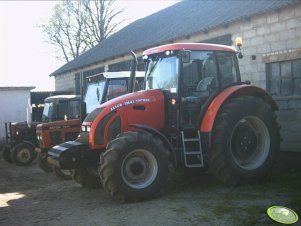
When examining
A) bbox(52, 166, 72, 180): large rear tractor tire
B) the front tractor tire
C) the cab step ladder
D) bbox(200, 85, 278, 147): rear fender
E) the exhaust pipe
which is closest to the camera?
the front tractor tire

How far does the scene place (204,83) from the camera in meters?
7.98

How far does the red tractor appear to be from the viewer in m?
7.02

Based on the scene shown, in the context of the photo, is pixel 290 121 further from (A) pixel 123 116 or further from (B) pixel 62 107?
(B) pixel 62 107

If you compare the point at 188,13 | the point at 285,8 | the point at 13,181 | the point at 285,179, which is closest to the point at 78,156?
the point at 285,179

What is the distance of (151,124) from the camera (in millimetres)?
7684

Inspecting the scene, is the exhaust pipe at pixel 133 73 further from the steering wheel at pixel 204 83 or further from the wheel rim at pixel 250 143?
the wheel rim at pixel 250 143

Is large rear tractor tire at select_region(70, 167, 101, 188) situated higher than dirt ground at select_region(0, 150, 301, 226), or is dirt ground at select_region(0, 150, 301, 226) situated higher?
large rear tractor tire at select_region(70, 167, 101, 188)

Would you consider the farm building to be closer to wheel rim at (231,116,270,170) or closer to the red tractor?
the red tractor

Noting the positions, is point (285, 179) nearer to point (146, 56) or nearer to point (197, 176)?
point (197, 176)

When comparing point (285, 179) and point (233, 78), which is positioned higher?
point (233, 78)

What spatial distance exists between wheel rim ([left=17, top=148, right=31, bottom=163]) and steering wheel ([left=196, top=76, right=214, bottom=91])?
8.41 metres

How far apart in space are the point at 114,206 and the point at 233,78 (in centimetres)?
323

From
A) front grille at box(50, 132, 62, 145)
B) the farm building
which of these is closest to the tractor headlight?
the farm building

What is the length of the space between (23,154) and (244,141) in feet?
28.8
